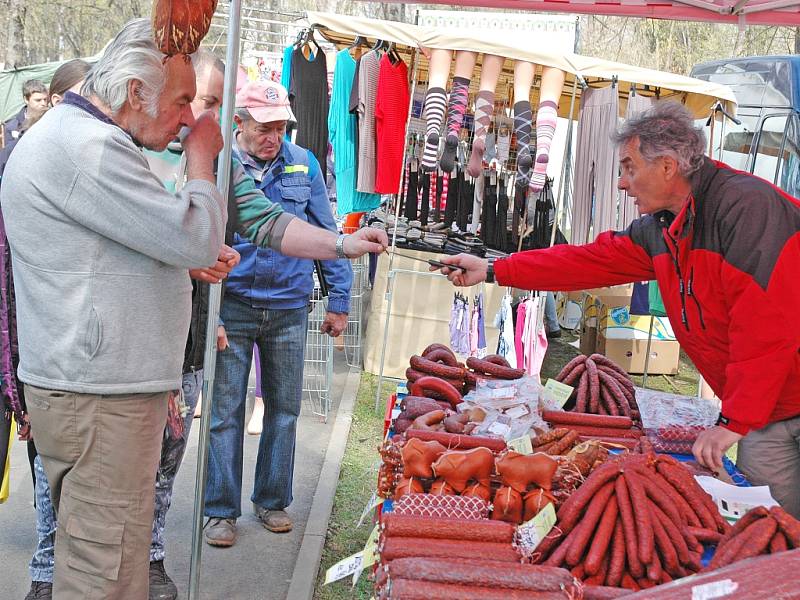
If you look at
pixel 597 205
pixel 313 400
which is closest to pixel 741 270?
pixel 597 205

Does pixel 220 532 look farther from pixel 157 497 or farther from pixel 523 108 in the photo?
pixel 523 108

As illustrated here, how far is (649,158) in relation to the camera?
3031mm

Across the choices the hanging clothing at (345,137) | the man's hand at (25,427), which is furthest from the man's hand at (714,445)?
the hanging clothing at (345,137)

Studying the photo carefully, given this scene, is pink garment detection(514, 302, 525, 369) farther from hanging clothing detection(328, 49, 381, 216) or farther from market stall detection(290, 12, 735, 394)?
hanging clothing detection(328, 49, 381, 216)

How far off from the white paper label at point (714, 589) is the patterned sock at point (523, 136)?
5.13 m

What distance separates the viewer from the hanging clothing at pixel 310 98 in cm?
634

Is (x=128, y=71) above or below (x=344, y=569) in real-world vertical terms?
above

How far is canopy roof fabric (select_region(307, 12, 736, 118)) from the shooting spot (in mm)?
5797

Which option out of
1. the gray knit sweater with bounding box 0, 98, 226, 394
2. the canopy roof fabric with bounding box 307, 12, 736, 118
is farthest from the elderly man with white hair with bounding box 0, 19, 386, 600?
the canopy roof fabric with bounding box 307, 12, 736, 118

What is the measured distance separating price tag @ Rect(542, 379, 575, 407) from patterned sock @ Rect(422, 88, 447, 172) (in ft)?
9.38

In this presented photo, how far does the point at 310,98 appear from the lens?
252 inches

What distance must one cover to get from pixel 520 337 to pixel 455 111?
6.12 ft

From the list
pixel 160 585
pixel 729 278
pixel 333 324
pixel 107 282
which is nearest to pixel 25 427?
pixel 160 585

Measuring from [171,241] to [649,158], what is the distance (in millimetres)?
1743
